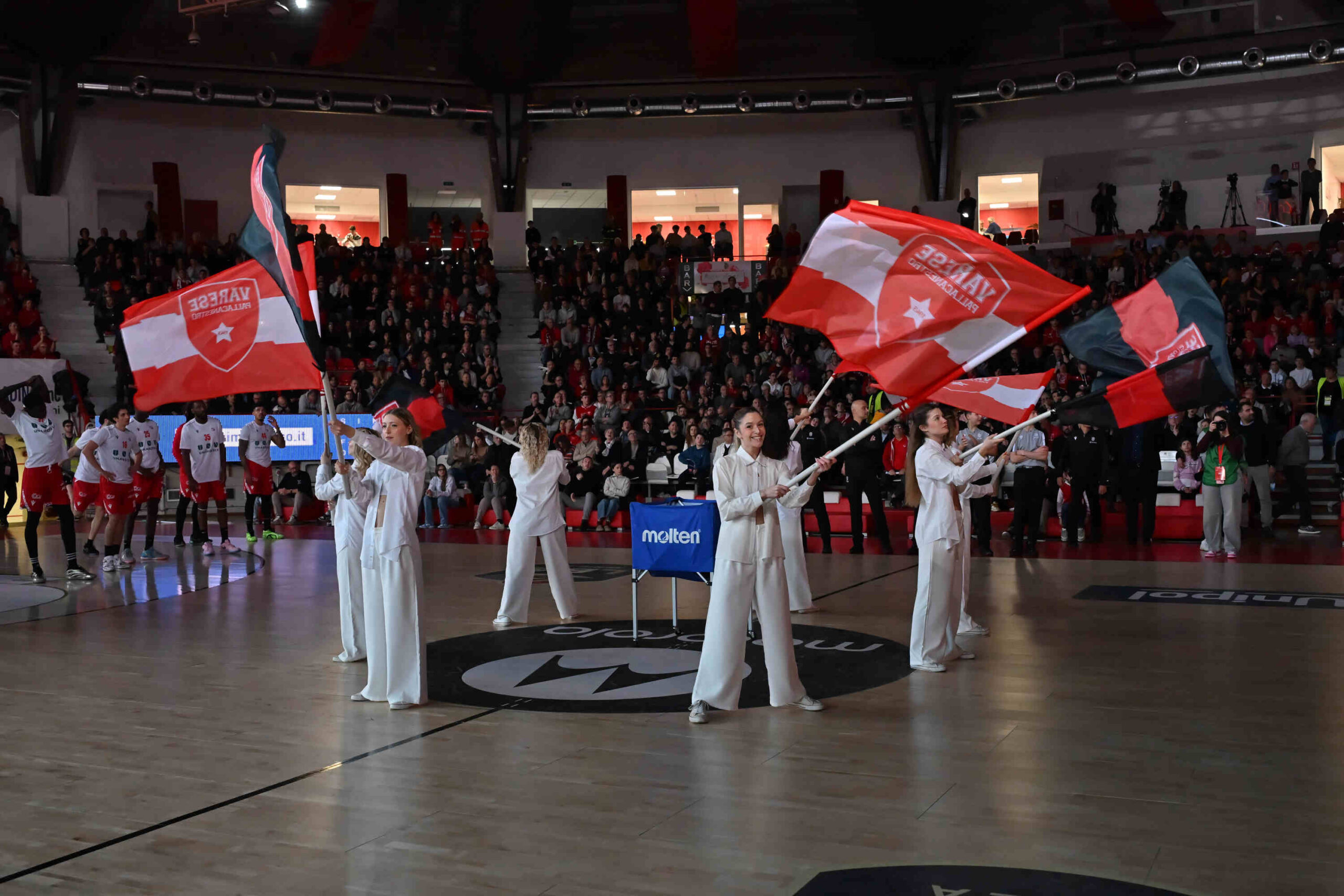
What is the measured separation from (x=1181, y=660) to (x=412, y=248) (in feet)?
84.6

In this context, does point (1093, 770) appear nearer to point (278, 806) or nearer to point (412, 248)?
point (278, 806)

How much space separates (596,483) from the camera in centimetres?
1934

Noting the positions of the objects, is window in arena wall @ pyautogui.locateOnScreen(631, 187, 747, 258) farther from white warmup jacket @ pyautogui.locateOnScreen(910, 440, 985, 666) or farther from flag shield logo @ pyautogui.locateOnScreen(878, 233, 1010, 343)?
flag shield logo @ pyautogui.locateOnScreen(878, 233, 1010, 343)

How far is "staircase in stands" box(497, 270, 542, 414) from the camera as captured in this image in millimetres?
26812

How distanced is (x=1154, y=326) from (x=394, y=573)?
552 centimetres

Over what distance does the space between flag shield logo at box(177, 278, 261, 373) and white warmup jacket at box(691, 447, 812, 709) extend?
3.33 metres

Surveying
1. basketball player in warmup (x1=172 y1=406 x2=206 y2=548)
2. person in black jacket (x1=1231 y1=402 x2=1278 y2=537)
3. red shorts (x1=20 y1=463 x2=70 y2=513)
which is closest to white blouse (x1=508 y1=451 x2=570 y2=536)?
red shorts (x1=20 y1=463 x2=70 y2=513)

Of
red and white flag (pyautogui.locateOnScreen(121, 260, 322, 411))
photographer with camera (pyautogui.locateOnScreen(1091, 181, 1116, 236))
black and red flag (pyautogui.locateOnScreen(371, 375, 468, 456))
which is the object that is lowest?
black and red flag (pyautogui.locateOnScreen(371, 375, 468, 456))

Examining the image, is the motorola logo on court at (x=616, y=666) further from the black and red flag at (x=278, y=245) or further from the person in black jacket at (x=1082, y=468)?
the person in black jacket at (x=1082, y=468)

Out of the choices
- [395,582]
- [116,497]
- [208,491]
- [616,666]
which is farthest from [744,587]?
[208,491]

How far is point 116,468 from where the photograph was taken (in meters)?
13.6

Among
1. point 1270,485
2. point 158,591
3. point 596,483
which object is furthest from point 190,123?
point 1270,485

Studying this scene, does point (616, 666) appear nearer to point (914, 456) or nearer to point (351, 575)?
point (351, 575)

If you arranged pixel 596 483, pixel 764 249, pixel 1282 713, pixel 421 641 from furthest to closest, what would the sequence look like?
pixel 764 249 → pixel 596 483 → pixel 421 641 → pixel 1282 713
